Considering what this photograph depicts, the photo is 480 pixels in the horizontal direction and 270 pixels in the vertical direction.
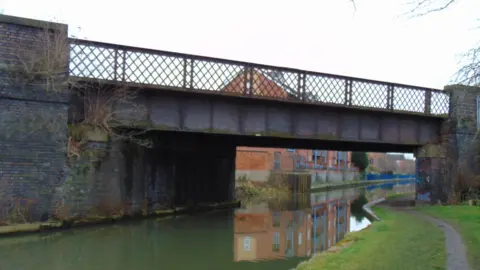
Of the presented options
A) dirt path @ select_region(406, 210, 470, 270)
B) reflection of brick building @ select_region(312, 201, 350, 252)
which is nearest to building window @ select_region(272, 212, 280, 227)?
reflection of brick building @ select_region(312, 201, 350, 252)

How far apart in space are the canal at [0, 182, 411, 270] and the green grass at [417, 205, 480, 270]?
3.30m

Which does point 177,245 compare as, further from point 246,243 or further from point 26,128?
point 26,128

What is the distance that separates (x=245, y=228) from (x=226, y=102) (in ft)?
16.8

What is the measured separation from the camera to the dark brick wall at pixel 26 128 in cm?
1370

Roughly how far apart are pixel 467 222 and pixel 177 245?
9211 millimetres

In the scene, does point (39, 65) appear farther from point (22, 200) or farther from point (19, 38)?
point (22, 200)

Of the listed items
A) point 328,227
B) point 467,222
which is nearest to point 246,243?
point 328,227

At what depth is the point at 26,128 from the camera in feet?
46.1

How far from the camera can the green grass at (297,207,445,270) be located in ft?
27.2

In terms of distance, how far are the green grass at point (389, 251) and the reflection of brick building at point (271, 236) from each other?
2.04 meters

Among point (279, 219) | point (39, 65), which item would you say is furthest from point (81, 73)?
point (279, 219)

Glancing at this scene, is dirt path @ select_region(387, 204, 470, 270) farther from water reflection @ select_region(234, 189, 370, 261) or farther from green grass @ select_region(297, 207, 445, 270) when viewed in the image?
water reflection @ select_region(234, 189, 370, 261)

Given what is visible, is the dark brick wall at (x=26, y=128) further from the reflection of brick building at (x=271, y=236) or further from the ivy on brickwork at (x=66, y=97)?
the reflection of brick building at (x=271, y=236)

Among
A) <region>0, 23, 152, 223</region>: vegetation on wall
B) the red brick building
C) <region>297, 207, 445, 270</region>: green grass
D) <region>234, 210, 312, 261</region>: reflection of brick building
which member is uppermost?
<region>0, 23, 152, 223</region>: vegetation on wall
